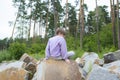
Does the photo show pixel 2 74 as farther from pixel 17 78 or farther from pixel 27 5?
pixel 27 5

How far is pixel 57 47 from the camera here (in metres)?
8.63

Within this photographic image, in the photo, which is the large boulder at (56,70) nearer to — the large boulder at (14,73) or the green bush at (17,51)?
the large boulder at (14,73)

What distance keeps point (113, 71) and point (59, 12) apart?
149 ft

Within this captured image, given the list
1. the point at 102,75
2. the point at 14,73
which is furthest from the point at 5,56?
the point at 102,75

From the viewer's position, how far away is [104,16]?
58.4m

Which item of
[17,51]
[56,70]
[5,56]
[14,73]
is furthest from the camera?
[5,56]

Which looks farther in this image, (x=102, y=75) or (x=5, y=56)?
(x=5, y=56)

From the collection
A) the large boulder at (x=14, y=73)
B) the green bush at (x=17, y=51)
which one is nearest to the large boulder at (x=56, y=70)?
the large boulder at (x=14, y=73)

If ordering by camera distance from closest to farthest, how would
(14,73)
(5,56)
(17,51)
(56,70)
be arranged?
(56,70), (14,73), (17,51), (5,56)

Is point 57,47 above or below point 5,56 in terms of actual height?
above

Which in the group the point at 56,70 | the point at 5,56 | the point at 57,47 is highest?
the point at 57,47

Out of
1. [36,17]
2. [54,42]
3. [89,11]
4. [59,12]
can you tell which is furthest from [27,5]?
[54,42]

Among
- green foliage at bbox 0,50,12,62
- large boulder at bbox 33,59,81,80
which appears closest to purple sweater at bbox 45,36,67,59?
large boulder at bbox 33,59,81,80

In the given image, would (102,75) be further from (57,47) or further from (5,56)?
(5,56)
